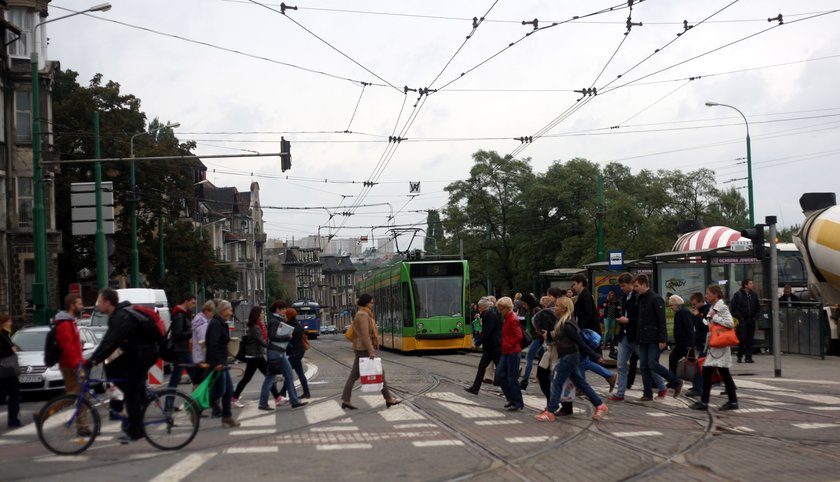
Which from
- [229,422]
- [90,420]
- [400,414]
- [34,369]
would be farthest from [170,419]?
[34,369]

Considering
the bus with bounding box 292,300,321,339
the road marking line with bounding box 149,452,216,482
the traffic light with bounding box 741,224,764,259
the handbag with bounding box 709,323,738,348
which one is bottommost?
the bus with bounding box 292,300,321,339

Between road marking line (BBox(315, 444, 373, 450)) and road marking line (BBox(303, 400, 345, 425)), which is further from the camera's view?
road marking line (BBox(303, 400, 345, 425))

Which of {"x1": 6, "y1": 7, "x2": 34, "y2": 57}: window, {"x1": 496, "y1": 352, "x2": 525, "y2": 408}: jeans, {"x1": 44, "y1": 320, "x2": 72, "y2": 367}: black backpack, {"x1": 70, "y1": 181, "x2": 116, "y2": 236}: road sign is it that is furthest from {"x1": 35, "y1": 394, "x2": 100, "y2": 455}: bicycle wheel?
{"x1": 6, "y1": 7, "x2": 34, "y2": 57}: window

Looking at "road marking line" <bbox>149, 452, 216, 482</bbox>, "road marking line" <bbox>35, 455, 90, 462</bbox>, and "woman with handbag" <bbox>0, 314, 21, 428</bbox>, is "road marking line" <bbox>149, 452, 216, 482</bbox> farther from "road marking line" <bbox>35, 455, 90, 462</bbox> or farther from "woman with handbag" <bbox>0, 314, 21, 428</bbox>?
"woman with handbag" <bbox>0, 314, 21, 428</bbox>

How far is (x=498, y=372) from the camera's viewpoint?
51.0 feet

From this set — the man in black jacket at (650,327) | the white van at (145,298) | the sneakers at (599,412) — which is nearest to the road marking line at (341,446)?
the sneakers at (599,412)

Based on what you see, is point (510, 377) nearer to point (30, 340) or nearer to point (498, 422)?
point (498, 422)

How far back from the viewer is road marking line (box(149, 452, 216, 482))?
9.73 metres

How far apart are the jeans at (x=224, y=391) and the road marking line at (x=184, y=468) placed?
2596 mm

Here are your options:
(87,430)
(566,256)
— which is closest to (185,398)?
(87,430)

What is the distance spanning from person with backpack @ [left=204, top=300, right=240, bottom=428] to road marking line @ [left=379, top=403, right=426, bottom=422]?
2.05 m

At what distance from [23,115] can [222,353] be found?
31134 millimetres

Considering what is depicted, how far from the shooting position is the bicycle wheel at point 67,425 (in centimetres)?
1147

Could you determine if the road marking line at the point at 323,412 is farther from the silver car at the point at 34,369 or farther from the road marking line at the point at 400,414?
the silver car at the point at 34,369
